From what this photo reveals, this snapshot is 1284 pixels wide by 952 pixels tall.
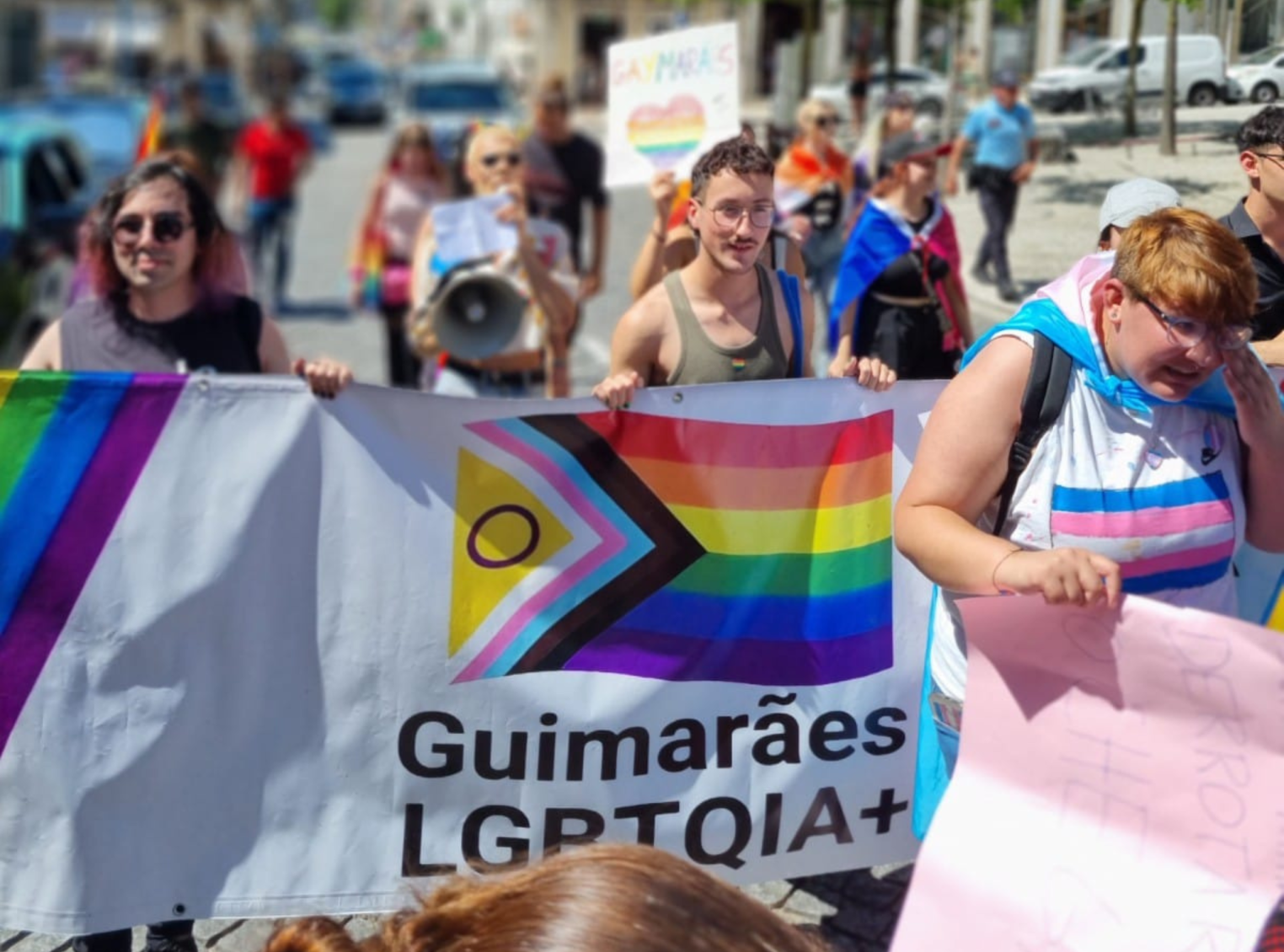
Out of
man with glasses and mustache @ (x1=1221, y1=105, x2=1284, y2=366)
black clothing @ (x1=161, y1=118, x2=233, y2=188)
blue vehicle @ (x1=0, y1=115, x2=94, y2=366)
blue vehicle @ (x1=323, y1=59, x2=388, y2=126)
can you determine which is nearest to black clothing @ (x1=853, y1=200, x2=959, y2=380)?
man with glasses and mustache @ (x1=1221, y1=105, x2=1284, y2=366)

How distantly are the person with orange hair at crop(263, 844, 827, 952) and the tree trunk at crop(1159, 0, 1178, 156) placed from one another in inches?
137

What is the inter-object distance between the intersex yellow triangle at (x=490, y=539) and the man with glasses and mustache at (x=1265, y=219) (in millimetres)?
1518

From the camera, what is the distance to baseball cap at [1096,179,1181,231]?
3.45m

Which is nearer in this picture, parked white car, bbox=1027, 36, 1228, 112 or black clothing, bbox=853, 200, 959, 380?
parked white car, bbox=1027, 36, 1228, 112

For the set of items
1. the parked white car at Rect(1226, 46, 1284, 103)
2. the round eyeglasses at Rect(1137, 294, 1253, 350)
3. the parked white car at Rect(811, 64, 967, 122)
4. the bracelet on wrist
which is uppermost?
the parked white car at Rect(811, 64, 967, 122)

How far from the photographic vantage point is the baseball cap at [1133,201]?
3.45m

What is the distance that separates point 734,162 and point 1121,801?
208 cm

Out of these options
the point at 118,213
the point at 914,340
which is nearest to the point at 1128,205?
the point at 914,340

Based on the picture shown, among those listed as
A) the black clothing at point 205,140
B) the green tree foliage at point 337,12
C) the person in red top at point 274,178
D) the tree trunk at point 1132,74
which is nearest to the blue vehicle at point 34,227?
the person in red top at point 274,178

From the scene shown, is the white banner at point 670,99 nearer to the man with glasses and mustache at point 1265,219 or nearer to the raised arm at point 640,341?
the raised arm at point 640,341

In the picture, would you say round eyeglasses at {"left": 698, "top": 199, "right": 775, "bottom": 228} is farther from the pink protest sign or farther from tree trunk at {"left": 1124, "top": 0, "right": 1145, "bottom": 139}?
the pink protest sign

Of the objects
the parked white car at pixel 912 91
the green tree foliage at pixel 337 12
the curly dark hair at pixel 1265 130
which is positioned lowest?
the curly dark hair at pixel 1265 130

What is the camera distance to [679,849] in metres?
3.58

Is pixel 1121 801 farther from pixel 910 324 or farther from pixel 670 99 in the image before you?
pixel 670 99
